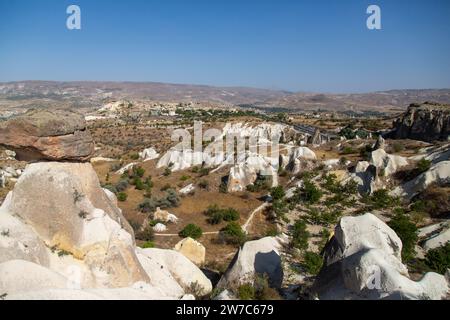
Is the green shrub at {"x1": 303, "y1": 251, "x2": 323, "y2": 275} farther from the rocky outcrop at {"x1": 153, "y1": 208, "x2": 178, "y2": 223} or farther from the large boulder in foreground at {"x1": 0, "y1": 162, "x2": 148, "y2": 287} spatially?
the rocky outcrop at {"x1": 153, "y1": 208, "x2": 178, "y2": 223}

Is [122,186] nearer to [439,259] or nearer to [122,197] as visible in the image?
[122,197]

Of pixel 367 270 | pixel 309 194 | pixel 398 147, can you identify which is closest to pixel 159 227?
pixel 309 194

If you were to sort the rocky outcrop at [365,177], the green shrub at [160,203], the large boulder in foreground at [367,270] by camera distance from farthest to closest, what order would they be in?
the green shrub at [160,203], the rocky outcrop at [365,177], the large boulder in foreground at [367,270]

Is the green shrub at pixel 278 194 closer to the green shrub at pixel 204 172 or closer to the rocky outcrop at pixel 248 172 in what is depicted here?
the rocky outcrop at pixel 248 172

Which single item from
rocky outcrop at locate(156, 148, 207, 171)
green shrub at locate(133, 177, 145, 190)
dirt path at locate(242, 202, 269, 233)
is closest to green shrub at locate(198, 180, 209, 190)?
green shrub at locate(133, 177, 145, 190)

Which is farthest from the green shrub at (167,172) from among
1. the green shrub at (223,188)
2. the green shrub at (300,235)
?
the green shrub at (300,235)
